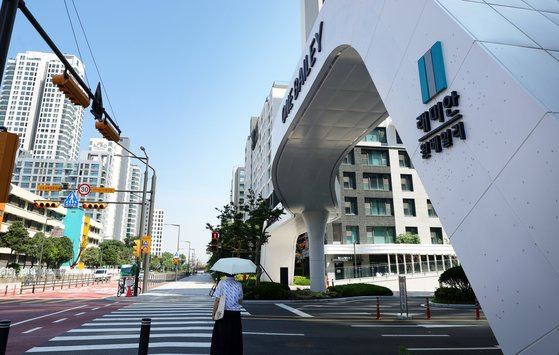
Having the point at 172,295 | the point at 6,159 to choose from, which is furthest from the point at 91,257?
the point at 6,159

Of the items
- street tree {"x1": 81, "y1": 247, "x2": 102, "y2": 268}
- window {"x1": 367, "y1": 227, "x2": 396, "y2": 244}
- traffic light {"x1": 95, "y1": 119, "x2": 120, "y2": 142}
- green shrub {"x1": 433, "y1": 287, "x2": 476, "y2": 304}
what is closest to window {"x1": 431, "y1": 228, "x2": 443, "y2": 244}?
window {"x1": 367, "y1": 227, "x2": 396, "y2": 244}

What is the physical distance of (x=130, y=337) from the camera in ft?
35.7

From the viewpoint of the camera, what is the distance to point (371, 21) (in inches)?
427

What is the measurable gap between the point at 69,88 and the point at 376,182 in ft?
172

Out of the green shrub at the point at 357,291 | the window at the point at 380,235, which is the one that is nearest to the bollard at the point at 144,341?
the green shrub at the point at 357,291

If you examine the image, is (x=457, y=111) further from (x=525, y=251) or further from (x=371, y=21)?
(x=371, y=21)

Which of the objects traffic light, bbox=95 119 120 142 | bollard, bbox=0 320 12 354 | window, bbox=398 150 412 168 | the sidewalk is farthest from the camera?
window, bbox=398 150 412 168

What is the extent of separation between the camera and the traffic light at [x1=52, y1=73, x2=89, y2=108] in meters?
7.98

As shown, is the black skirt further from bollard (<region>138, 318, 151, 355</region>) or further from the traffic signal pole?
the traffic signal pole

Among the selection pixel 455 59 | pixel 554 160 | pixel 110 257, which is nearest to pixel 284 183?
pixel 455 59

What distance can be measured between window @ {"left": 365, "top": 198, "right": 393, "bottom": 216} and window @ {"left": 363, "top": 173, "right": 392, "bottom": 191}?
1833mm

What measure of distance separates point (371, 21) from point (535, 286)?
8.28m

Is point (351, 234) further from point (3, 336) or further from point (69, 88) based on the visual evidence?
point (3, 336)

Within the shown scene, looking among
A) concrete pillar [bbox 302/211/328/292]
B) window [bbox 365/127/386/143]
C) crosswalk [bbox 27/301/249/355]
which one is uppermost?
window [bbox 365/127/386/143]
